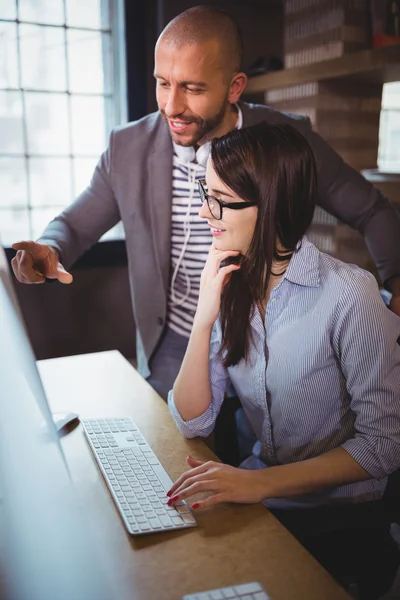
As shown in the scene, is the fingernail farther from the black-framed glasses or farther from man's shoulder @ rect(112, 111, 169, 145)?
man's shoulder @ rect(112, 111, 169, 145)

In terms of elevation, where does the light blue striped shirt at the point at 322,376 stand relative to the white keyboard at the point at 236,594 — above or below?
above

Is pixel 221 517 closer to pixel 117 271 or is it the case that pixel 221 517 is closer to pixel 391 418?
pixel 391 418

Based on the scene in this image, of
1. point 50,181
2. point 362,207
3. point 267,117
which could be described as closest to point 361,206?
point 362,207

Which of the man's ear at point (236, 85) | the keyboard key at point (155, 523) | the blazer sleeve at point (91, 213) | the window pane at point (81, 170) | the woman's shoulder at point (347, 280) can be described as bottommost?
the keyboard key at point (155, 523)

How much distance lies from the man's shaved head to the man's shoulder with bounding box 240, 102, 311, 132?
198mm

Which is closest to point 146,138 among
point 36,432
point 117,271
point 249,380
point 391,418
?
point 117,271

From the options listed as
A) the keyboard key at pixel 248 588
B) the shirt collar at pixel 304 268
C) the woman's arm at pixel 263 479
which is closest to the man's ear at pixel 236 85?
the shirt collar at pixel 304 268

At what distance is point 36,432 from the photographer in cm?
50

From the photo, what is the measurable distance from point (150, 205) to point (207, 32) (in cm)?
57

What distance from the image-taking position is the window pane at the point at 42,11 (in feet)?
7.97

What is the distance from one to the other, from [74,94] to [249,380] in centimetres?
187

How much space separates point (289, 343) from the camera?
118cm

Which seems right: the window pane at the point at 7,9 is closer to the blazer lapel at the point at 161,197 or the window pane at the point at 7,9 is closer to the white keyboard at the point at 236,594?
the blazer lapel at the point at 161,197

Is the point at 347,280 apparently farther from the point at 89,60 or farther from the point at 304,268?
the point at 89,60
